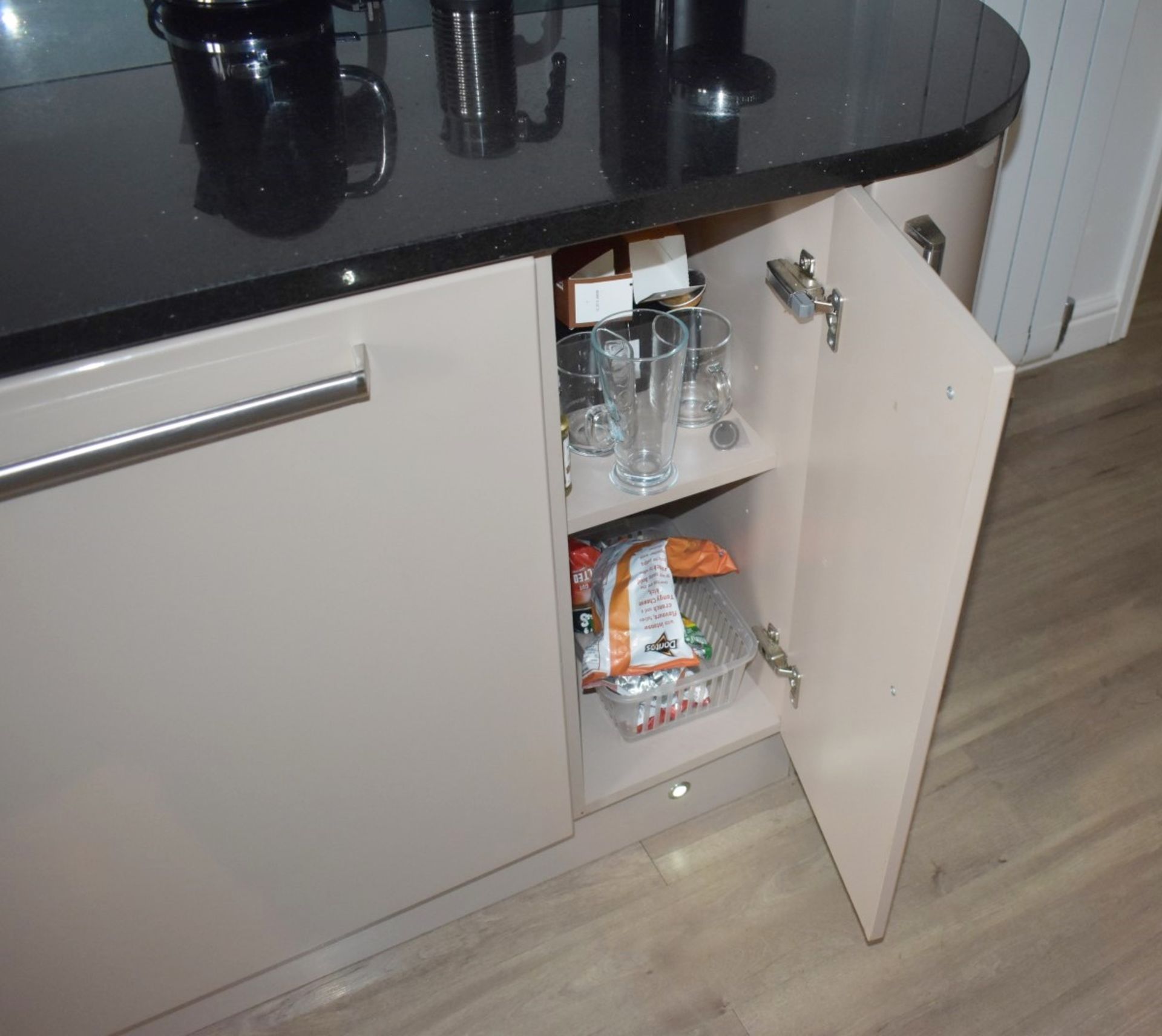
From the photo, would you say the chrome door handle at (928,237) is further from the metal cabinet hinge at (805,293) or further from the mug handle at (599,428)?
the mug handle at (599,428)

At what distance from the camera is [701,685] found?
127 centimetres

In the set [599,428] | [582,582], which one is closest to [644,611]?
[582,582]

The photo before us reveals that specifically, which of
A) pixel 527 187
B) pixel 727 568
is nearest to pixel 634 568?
pixel 727 568

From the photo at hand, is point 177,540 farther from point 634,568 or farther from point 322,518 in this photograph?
point 634,568

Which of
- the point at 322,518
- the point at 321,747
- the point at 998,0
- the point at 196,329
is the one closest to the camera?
the point at 196,329

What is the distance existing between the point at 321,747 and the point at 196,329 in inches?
16.7

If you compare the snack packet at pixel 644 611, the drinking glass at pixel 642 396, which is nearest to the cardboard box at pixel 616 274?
the drinking glass at pixel 642 396

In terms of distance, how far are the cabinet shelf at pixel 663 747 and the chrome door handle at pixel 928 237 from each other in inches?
22.4

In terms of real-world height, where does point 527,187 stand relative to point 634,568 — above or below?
above

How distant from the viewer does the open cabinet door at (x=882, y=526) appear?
0.75 meters

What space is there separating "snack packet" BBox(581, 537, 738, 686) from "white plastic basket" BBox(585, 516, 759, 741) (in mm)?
42

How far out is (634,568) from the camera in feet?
3.99

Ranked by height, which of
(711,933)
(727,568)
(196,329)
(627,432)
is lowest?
(711,933)

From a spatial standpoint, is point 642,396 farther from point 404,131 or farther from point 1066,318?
point 1066,318
